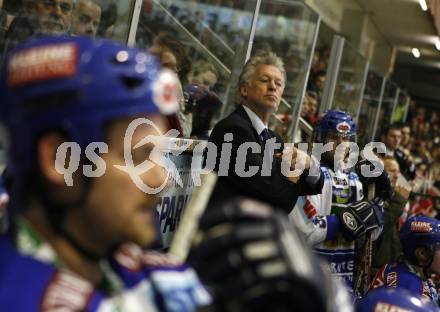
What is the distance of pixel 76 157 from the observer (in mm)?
1062

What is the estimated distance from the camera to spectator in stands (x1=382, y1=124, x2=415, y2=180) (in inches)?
297

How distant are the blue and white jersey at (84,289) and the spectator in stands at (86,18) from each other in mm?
2164

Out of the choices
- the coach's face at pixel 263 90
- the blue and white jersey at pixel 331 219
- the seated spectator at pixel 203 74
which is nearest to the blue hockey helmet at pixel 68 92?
the coach's face at pixel 263 90

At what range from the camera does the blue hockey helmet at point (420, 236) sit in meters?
3.95

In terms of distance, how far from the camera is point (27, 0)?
2969 mm

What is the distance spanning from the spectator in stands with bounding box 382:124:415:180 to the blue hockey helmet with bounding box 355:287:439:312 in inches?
210

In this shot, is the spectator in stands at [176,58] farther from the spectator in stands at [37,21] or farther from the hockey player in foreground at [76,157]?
the hockey player in foreground at [76,157]

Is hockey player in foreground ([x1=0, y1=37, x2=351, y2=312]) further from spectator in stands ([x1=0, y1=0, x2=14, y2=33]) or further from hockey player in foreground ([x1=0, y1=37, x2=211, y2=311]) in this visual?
spectator in stands ([x1=0, y1=0, x2=14, y2=33])

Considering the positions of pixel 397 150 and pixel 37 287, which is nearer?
pixel 37 287

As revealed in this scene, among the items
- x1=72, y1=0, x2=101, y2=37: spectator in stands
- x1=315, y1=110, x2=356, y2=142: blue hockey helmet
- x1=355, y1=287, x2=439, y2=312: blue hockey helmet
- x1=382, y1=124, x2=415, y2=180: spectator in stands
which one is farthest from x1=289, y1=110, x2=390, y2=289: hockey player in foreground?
x1=382, y1=124, x2=415, y2=180: spectator in stands

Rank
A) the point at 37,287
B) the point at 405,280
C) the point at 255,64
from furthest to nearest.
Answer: the point at 405,280 < the point at 255,64 < the point at 37,287

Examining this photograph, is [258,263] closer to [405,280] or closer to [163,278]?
[163,278]

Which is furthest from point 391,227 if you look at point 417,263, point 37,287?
point 37,287

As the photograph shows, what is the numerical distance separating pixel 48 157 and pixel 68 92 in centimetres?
9
